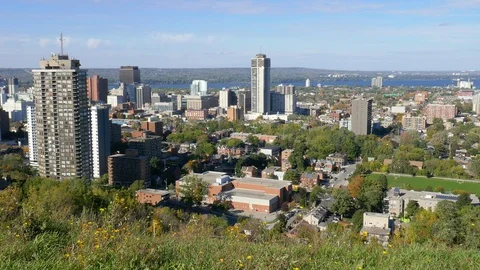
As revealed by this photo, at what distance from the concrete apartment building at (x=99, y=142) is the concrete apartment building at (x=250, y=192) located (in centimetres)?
312

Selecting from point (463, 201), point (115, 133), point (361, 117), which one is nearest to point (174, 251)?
point (463, 201)

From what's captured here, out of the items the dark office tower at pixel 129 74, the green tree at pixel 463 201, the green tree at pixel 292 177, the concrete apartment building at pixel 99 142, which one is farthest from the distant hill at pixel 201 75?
the green tree at pixel 463 201

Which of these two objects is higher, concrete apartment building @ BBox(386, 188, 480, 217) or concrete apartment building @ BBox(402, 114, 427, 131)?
concrete apartment building @ BBox(402, 114, 427, 131)

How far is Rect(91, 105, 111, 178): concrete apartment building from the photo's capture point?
13.7 m

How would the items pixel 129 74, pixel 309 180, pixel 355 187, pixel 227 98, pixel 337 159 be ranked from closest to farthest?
pixel 355 187 → pixel 309 180 → pixel 337 159 → pixel 227 98 → pixel 129 74

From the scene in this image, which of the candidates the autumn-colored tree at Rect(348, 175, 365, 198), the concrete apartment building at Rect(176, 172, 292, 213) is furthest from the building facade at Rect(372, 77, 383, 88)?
the concrete apartment building at Rect(176, 172, 292, 213)

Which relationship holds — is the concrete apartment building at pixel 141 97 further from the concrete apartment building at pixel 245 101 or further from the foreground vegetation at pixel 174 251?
the foreground vegetation at pixel 174 251

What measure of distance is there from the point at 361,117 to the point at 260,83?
9421 mm

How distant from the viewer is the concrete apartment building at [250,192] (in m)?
10.5

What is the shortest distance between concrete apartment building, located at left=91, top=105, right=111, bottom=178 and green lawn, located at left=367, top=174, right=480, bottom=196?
8039 mm

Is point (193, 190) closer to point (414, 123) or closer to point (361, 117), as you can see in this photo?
point (361, 117)

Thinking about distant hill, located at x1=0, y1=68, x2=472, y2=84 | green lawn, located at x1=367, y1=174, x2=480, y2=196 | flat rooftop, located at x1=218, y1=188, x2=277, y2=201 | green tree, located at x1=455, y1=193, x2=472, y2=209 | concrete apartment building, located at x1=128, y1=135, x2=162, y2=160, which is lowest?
green lawn, located at x1=367, y1=174, x2=480, y2=196

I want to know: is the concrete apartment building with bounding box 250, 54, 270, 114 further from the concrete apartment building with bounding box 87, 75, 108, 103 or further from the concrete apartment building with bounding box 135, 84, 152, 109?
the concrete apartment building with bounding box 87, 75, 108, 103

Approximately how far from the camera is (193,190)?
10.7 metres
